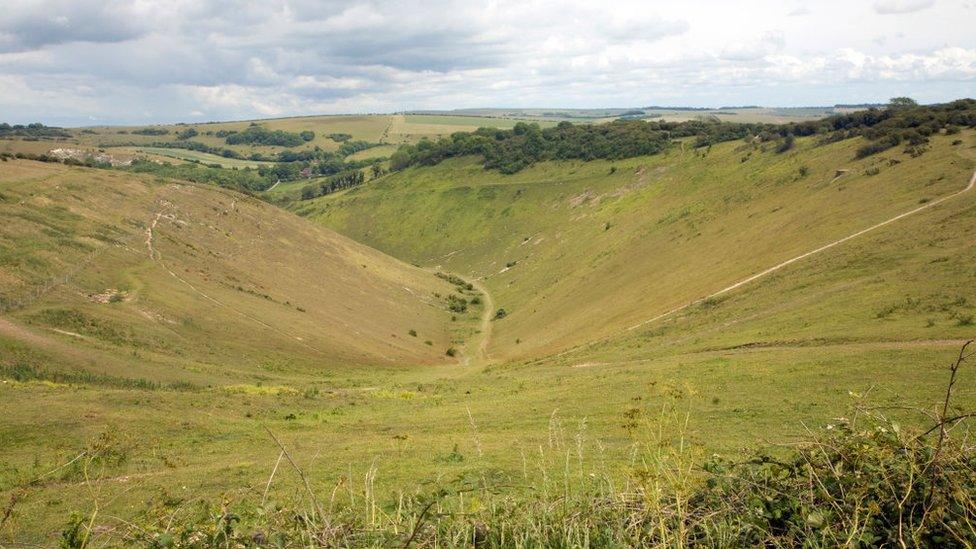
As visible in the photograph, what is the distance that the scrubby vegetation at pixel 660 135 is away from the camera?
68.2m

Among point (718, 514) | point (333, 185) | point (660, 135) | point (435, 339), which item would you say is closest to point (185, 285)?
point (435, 339)

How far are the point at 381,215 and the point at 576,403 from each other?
397 ft

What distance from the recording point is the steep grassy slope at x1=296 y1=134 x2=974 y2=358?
49.1 meters

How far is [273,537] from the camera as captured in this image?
559 centimetres

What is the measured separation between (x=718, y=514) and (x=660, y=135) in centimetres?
13326

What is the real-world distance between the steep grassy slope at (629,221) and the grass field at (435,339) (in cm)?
57

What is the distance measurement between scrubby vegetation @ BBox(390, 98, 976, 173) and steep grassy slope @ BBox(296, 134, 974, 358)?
3.24 m

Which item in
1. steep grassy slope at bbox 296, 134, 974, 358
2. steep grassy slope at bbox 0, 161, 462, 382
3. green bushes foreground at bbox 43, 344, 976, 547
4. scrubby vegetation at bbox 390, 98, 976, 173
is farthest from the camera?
scrubby vegetation at bbox 390, 98, 976, 173

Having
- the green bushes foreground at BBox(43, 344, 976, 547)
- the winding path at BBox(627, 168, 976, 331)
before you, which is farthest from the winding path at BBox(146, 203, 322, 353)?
the green bushes foreground at BBox(43, 344, 976, 547)

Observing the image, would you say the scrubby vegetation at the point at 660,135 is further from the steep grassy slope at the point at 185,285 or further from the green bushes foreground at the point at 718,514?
the green bushes foreground at the point at 718,514

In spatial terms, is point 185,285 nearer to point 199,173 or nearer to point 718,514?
point 718,514

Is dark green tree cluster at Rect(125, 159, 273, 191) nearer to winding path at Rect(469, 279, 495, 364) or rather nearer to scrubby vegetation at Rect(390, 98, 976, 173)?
scrubby vegetation at Rect(390, 98, 976, 173)

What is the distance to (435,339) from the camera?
6331 centimetres

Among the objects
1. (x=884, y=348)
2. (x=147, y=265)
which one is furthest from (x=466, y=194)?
(x=884, y=348)
